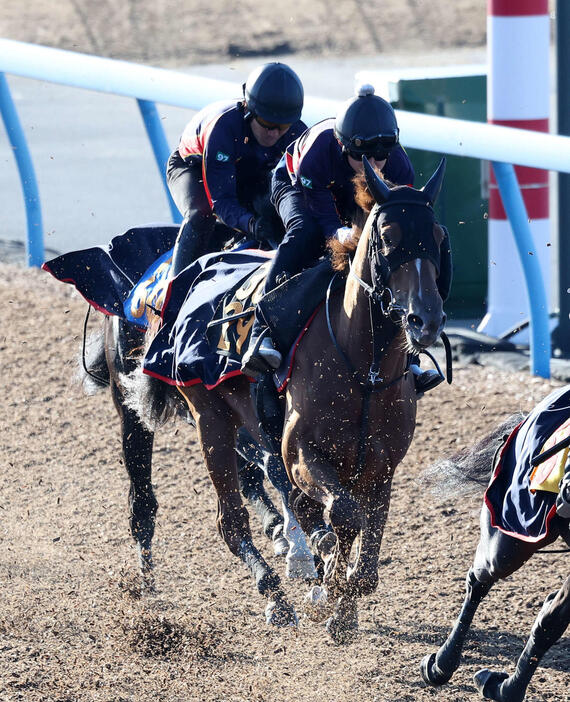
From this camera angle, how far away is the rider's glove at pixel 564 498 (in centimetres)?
352

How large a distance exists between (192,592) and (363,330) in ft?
5.22

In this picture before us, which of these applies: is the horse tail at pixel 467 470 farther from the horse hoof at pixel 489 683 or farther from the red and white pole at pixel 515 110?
A: the red and white pole at pixel 515 110

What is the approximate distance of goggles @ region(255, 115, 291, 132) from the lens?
4965 mm

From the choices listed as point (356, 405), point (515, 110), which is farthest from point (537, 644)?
point (515, 110)

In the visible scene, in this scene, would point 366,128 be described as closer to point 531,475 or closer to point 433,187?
point 433,187

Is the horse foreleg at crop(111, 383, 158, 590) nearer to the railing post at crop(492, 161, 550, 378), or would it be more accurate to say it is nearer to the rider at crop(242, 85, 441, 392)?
the rider at crop(242, 85, 441, 392)

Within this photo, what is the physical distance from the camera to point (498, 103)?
7.74m

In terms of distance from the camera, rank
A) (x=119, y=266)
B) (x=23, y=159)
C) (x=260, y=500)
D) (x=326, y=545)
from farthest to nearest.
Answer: (x=23, y=159) → (x=119, y=266) → (x=260, y=500) → (x=326, y=545)

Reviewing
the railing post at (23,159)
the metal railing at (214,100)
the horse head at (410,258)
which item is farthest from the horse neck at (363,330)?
the railing post at (23,159)

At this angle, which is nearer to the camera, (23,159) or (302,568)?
(302,568)

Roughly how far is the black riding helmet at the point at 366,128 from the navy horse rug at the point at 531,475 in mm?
1077

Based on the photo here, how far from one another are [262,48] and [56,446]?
1204 centimetres

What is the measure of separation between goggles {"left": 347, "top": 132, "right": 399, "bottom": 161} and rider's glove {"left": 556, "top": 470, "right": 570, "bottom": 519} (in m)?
1.36

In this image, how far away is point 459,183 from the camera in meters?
8.25
